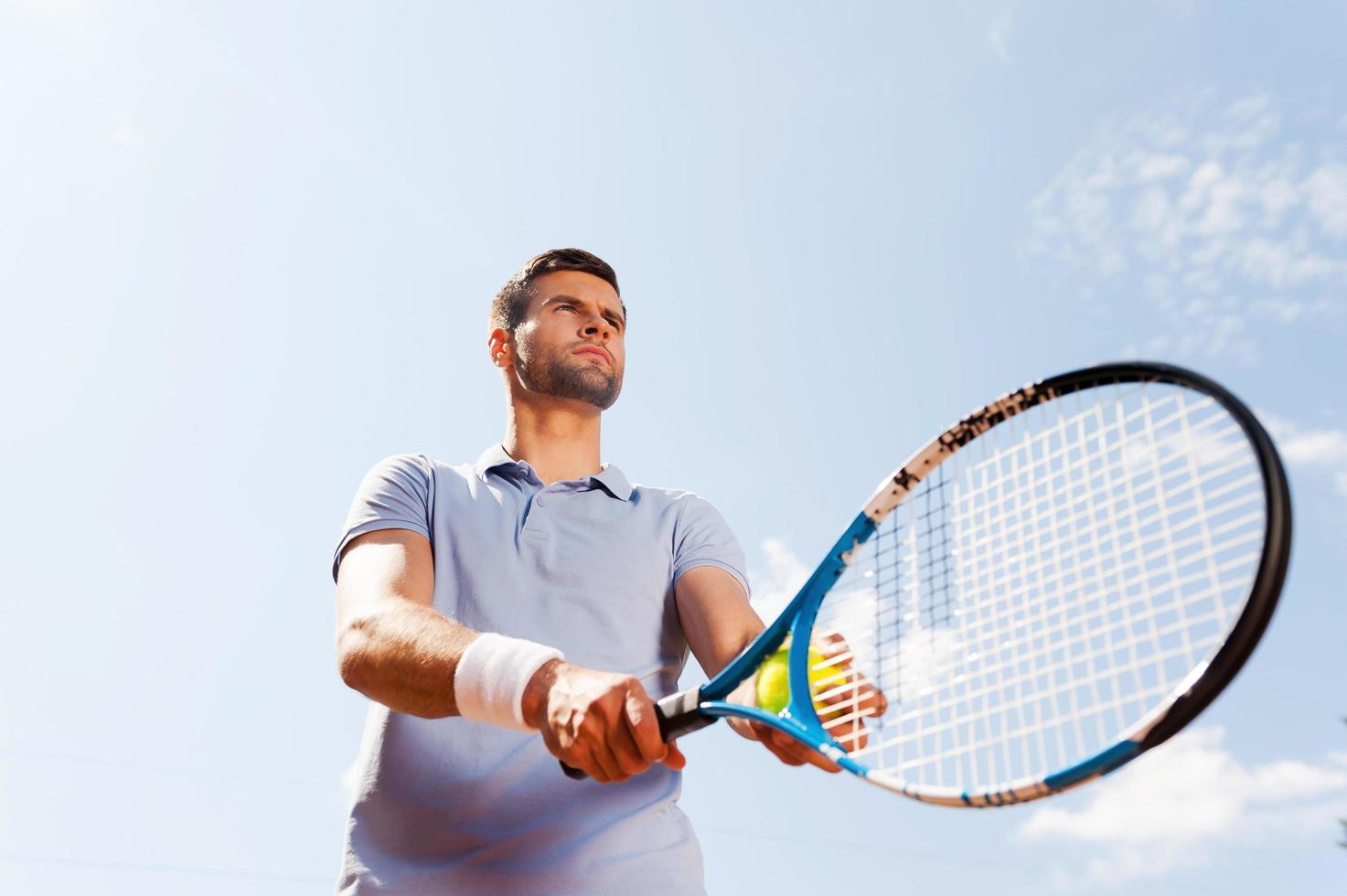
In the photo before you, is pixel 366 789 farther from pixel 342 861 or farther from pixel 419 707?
pixel 419 707

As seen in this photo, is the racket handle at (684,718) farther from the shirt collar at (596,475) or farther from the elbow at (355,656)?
the shirt collar at (596,475)

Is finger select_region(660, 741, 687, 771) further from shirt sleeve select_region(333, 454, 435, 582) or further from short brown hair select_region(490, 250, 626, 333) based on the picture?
short brown hair select_region(490, 250, 626, 333)

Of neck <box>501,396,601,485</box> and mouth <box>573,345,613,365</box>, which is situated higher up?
mouth <box>573,345,613,365</box>

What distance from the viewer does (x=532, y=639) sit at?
2682mm

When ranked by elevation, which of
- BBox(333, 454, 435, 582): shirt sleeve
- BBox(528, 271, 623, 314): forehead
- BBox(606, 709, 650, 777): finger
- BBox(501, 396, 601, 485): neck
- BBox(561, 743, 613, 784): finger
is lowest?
BBox(561, 743, 613, 784): finger

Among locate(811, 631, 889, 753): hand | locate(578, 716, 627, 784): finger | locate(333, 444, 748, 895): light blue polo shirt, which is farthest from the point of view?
locate(333, 444, 748, 895): light blue polo shirt

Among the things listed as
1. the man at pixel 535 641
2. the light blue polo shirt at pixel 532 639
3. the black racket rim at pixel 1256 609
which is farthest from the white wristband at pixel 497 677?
the black racket rim at pixel 1256 609

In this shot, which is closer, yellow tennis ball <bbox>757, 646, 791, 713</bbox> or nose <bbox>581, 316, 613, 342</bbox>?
yellow tennis ball <bbox>757, 646, 791, 713</bbox>

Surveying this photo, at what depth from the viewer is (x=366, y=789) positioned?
2574 millimetres

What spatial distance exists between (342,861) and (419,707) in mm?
525

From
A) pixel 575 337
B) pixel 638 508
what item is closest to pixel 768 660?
pixel 638 508

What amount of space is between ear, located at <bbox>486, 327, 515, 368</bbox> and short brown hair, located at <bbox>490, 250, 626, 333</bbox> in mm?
23

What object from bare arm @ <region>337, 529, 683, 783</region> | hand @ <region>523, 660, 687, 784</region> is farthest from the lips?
hand @ <region>523, 660, 687, 784</region>

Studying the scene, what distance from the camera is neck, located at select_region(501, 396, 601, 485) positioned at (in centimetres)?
329
